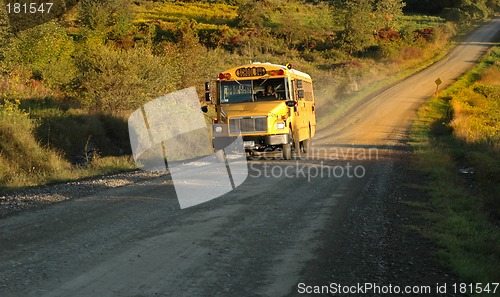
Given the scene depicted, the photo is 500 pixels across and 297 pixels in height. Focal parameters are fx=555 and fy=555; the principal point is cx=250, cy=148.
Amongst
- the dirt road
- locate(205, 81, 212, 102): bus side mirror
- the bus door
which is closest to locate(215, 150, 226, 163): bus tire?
locate(205, 81, 212, 102): bus side mirror

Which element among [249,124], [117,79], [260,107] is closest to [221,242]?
[249,124]

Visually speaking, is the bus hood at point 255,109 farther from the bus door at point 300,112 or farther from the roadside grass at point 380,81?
the roadside grass at point 380,81

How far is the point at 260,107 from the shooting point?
1752cm

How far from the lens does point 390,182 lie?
13.7 m

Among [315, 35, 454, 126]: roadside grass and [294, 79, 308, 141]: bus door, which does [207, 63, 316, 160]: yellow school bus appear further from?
[315, 35, 454, 126]: roadside grass

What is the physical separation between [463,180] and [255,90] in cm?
689

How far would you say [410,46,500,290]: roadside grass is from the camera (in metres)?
7.46

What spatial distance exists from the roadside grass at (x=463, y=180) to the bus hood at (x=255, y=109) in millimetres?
4613

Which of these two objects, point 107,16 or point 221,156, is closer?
point 221,156

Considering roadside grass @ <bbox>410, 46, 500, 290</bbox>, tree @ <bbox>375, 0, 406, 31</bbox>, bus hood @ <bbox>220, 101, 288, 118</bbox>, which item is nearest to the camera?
roadside grass @ <bbox>410, 46, 500, 290</bbox>

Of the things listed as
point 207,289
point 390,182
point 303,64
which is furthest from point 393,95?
point 207,289

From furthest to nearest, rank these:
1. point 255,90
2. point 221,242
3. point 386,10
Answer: point 386,10, point 255,90, point 221,242

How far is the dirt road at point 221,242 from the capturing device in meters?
5.84

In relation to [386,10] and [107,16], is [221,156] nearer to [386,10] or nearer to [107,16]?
[107,16]
